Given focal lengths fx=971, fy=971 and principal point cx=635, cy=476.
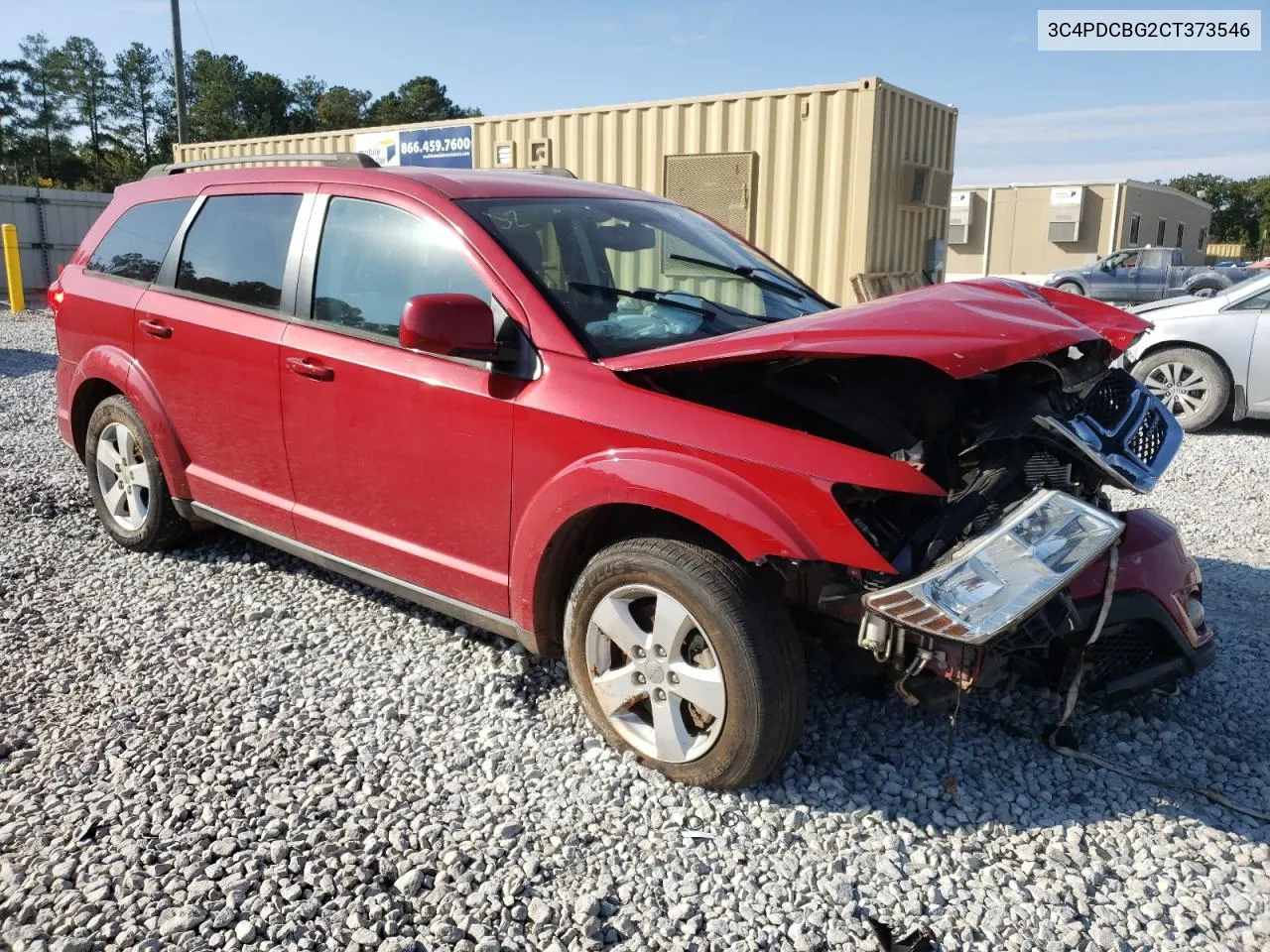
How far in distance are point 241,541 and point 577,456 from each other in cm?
275

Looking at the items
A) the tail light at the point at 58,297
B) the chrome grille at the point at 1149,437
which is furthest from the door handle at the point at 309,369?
the chrome grille at the point at 1149,437

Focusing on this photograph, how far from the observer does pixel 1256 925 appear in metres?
2.35

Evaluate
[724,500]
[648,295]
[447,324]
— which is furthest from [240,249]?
[724,500]

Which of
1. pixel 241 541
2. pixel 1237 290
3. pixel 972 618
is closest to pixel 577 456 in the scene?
pixel 972 618

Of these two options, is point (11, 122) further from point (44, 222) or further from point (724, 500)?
point (724, 500)

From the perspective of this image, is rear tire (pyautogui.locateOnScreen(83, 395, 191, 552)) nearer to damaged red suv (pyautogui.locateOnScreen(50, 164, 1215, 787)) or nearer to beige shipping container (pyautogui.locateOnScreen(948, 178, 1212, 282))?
damaged red suv (pyautogui.locateOnScreen(50, 164, 1215, 787))

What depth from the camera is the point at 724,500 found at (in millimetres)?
2615

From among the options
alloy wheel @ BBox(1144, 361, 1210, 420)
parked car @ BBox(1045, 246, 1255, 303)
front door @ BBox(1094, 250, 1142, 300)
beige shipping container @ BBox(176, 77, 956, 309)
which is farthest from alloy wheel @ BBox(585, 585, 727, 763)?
front door @ BBox(1094, 250, 1142, 300)

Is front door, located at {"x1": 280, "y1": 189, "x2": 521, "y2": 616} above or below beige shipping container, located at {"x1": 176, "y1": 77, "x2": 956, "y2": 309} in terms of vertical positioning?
below

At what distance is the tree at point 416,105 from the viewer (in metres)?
64.6

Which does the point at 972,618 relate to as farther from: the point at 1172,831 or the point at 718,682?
the point at 1172,831

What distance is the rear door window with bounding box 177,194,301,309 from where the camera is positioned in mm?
3863

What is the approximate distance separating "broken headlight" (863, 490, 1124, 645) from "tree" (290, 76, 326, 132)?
63.5 metres

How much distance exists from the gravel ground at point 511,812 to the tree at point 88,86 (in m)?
67.2
